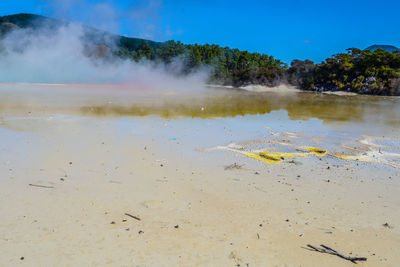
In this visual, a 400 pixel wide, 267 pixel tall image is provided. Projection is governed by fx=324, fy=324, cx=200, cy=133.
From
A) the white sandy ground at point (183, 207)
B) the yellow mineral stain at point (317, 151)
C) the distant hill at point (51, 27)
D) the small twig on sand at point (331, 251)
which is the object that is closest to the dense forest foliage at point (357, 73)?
the yellow mineral stain at point (317, 151)

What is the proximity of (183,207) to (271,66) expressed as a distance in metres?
45.2

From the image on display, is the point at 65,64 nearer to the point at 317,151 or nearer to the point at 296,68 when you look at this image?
the point at 296,68

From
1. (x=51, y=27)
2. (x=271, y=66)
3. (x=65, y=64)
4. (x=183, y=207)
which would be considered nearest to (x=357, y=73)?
(x=271, y=66)

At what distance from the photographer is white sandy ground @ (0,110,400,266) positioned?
304 centimetres

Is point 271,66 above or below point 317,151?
above

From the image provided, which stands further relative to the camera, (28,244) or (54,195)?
(54,195)

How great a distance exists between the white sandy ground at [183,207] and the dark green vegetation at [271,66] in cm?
3033

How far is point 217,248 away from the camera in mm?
3143

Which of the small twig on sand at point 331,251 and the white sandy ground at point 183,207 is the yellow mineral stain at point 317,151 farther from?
the small twig on sand at point 331,251

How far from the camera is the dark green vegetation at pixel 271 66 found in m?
32.6

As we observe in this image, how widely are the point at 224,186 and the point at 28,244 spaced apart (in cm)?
257

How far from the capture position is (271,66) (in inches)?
1838

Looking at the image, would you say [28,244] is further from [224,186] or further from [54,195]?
[224,186]

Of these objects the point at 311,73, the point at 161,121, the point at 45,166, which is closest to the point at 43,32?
the point at 311,73
